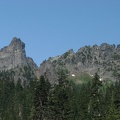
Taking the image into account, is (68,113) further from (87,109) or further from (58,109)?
(87,109)

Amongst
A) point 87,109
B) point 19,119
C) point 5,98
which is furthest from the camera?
point 5,98

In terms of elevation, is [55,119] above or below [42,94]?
below

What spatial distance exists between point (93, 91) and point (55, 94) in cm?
632

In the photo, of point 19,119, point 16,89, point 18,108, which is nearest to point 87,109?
point 19,119

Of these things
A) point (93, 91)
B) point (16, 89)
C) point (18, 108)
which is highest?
point (16, 89)

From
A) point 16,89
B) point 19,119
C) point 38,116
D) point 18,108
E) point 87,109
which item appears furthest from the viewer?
point 16,89

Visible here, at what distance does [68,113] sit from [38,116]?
6.27m

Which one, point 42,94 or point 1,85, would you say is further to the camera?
point 1,85

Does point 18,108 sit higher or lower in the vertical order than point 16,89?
lower

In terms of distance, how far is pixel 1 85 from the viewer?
149 meters

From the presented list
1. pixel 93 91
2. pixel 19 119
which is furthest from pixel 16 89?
pixel 93 91

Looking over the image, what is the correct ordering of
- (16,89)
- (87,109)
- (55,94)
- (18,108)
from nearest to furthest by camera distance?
(55,94) → (87,109) → (18,108) → (16,89)

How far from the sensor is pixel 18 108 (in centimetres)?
13362

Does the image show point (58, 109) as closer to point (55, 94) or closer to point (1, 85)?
point (55, 94)
